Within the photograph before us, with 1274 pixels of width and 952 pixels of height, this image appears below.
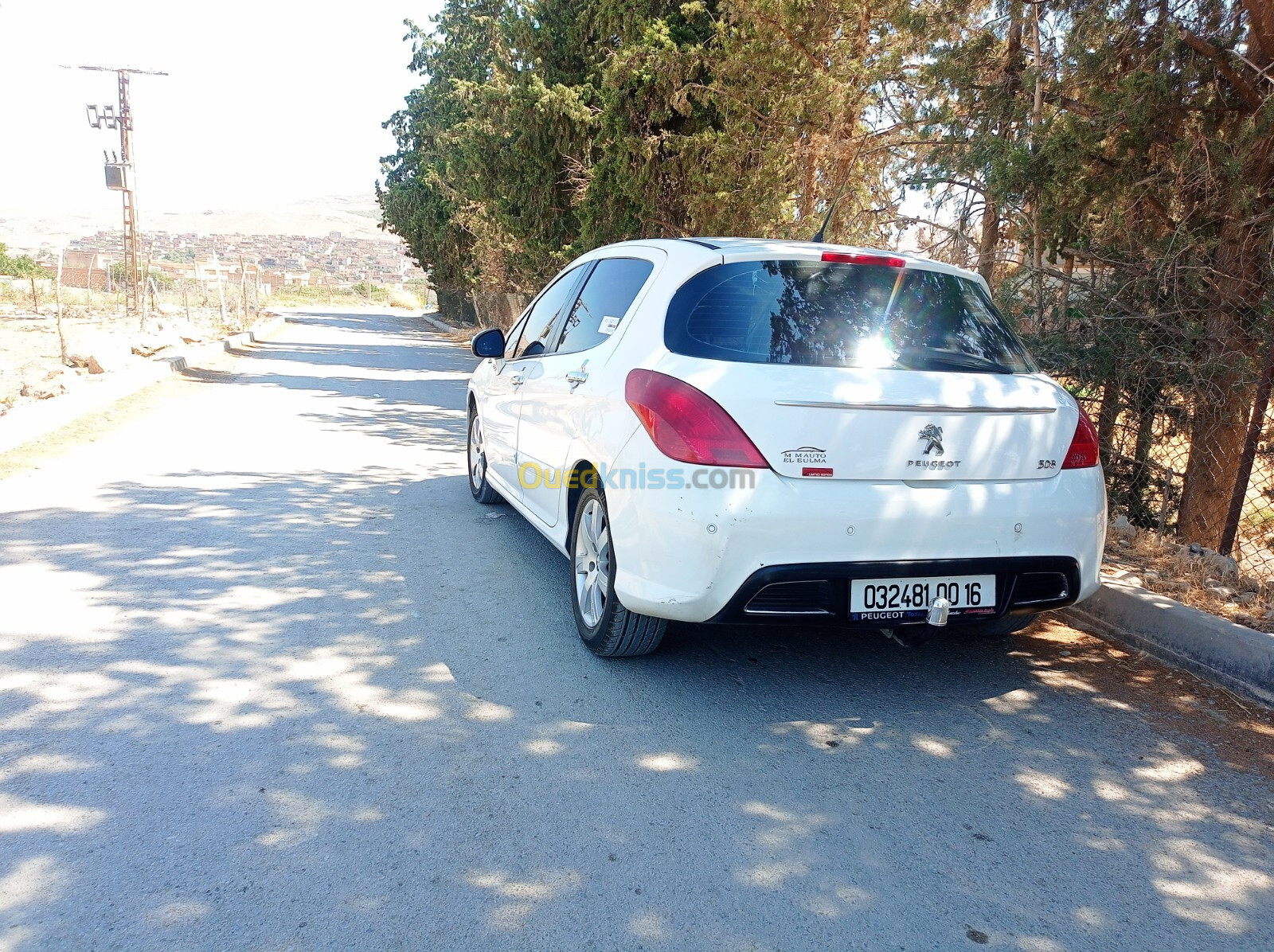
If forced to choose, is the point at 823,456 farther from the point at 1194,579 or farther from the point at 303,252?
the point at 303,252

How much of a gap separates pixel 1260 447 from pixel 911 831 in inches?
161

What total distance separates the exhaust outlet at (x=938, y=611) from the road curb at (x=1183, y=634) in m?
1.45

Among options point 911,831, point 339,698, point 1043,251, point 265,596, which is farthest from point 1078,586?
point 1043,251

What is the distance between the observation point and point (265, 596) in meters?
4.91

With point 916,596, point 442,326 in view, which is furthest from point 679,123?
point 442,326

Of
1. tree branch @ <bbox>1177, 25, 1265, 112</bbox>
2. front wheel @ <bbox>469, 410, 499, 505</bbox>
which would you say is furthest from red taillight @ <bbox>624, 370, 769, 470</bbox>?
tree branch @ <bbox>1177, 25, 1265, 112</bbox>

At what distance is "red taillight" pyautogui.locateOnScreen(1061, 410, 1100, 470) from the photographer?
Answer: 12.8 ft

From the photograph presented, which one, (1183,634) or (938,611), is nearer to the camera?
(938,611)

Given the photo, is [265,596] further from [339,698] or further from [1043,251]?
[1043,251]

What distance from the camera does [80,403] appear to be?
11.1m

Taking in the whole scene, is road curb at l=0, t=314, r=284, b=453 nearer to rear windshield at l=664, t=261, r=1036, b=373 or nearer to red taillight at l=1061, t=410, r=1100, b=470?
rear windshield at l=664, t=261, r=1036, b=373

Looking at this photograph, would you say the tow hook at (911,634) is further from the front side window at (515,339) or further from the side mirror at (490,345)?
the side mirror at (490,345)

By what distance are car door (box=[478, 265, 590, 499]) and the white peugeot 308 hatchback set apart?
133 cm

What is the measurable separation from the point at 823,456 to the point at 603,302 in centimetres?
181
